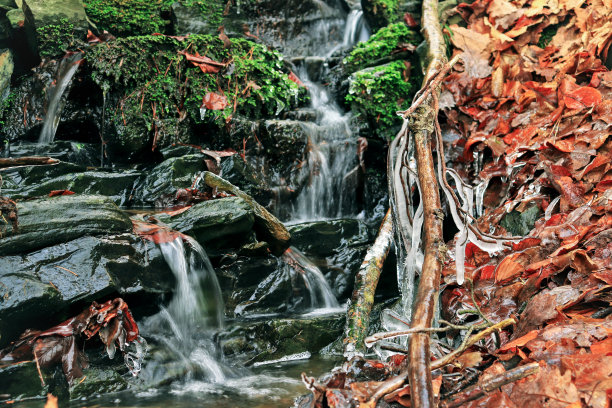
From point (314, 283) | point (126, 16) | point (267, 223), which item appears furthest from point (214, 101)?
point (314, 283)

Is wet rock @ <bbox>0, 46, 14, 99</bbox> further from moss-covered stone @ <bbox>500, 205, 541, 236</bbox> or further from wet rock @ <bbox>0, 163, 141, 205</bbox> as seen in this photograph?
moss-covered stone @ <bbox>500, 205, 541, 236</bbox>

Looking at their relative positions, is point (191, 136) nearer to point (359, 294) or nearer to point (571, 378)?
point (359, 294)

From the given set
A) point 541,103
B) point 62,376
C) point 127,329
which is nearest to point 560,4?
point 541,103

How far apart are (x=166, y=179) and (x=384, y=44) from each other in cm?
383

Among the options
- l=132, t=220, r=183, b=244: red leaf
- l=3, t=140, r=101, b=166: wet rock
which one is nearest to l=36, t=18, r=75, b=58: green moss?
l=3, t=140, r=101, b=166: wet rock

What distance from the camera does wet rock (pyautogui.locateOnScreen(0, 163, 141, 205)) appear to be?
4711mm

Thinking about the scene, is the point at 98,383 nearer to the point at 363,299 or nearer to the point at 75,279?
the point at 75,279

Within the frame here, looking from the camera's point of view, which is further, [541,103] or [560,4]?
[560,4]

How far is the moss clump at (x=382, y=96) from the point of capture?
6.47 meters

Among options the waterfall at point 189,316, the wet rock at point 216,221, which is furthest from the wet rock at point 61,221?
the wet rock at point 216,221

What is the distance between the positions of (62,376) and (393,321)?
6.99ft

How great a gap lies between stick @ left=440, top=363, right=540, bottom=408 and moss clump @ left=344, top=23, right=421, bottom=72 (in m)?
5.92

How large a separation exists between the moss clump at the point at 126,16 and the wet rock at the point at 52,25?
25.3 inches

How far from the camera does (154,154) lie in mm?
6199
